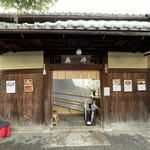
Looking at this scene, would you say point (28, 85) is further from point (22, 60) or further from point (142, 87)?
point (142, 87)

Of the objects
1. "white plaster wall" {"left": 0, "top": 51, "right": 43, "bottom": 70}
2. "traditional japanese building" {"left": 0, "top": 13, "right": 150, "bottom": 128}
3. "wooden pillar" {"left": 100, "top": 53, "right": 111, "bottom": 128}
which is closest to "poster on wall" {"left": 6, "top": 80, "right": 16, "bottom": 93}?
"traditional japanese building" {"left": 0, "top": 13, "right": 150, "bottom": 128}

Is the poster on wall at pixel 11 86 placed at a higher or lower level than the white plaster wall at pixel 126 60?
lower

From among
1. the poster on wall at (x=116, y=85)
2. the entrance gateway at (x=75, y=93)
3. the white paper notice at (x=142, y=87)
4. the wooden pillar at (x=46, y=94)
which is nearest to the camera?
the wooden pillar at (x=46, y=94)

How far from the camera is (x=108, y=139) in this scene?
4.23 meters

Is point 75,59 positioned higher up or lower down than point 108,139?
higher up

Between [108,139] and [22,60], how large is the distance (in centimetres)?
533

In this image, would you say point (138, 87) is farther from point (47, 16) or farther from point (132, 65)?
point (47, 16)

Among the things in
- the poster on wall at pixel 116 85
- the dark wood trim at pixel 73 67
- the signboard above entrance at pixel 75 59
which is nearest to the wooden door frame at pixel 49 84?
the dark wood trim at pixel 73 67

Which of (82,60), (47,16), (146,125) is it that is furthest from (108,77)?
(47,16)

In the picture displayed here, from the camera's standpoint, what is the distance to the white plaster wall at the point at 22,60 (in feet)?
16.9

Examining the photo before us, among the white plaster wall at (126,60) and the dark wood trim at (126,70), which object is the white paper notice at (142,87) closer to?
the dark wood trim at (126,70)

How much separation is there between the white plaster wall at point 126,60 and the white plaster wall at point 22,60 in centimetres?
363

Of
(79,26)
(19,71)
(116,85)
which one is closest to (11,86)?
(19,71)

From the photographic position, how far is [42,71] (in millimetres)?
5102
